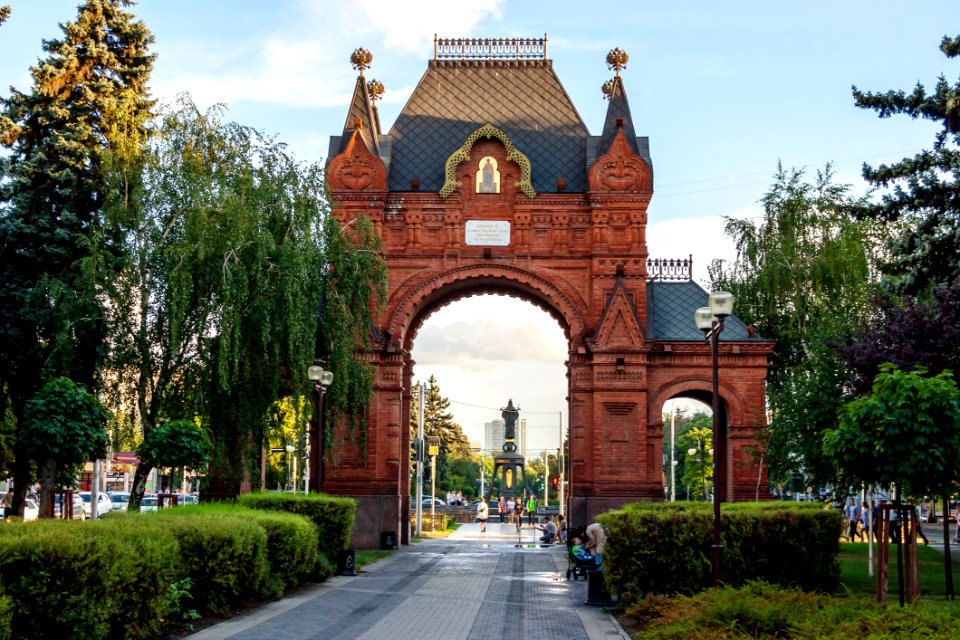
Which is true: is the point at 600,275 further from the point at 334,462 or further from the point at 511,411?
the point at 511,411

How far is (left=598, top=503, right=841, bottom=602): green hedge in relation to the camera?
58.6 feet

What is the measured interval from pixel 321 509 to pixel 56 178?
1240 centimetres

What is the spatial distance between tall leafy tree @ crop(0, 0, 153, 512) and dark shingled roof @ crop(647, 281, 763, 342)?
17222 millimetres

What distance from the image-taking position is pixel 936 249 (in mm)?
20625

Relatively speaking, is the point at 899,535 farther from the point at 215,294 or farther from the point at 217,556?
the point at 215,294

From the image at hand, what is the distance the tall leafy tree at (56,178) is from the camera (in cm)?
2931

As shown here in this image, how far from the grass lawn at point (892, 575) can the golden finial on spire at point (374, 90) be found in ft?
69.3

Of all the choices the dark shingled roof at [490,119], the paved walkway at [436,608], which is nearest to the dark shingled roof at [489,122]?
the dark shingled roof at [490,119]

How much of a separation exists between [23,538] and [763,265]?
3379cm

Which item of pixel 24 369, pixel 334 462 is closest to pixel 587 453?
pixel 334 462

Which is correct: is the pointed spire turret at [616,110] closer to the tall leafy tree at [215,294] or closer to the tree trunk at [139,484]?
the tall leafy tree at [215,294]

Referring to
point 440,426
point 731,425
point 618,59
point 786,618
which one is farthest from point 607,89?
point 440,426

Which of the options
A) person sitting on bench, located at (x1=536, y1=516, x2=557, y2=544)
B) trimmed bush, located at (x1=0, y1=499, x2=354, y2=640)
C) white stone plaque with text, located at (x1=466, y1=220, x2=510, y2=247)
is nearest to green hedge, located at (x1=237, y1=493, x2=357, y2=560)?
trimmed bush, located at (x1=0, y1=499, x2=354, y2=640)

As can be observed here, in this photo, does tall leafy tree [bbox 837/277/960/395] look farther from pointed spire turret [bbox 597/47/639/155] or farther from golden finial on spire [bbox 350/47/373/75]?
golden finial on spire [bbox 350/47/373/75]
